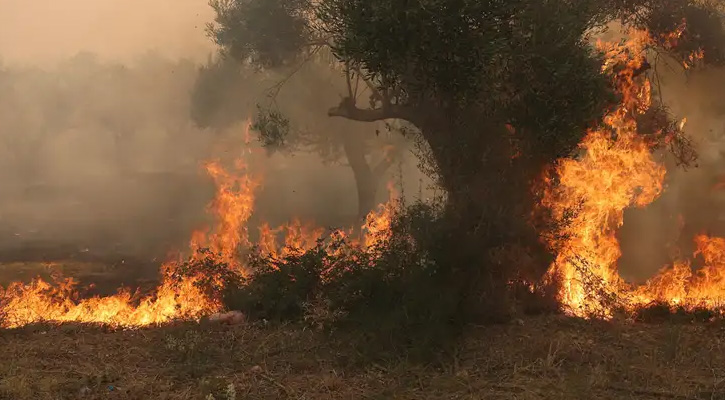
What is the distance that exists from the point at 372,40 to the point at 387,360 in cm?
536

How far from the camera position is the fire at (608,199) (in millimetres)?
11656

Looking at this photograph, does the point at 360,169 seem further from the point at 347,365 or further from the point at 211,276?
the point at 347,365

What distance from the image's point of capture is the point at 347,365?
9000 mm

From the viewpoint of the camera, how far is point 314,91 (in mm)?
32688

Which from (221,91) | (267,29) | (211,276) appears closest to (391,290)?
(211,276)

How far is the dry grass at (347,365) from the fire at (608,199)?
1.48m

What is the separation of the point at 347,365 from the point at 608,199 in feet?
24.7

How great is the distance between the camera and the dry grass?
7828 millimetres

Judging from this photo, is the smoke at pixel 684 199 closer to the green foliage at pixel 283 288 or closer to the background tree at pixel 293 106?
the background tree at pixel 293 106

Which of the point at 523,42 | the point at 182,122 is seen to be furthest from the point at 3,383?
the point at 182,122

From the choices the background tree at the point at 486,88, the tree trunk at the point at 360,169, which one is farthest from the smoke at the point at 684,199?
the tree trunk at the point at 360,169

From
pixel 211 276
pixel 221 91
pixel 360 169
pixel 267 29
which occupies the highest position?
pixel 221 91

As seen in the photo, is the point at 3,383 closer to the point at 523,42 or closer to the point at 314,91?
the point at 523,42

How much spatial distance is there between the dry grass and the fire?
4.84ft
